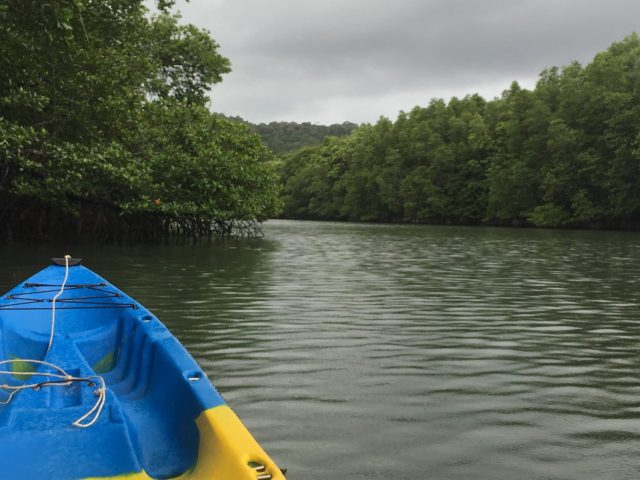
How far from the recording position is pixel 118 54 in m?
23.0

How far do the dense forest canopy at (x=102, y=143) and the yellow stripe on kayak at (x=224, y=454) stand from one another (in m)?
11.5

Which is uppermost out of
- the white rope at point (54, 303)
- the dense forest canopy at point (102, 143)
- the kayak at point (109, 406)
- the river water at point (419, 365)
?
the dense forest canopy at point (102, 143)

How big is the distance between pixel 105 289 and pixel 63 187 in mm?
13157

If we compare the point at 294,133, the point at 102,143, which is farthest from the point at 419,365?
the point at 294,133

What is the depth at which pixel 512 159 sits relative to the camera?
68.9 m

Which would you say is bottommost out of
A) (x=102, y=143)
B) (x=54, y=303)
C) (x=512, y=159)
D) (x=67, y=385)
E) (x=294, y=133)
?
(x=67, y=385)

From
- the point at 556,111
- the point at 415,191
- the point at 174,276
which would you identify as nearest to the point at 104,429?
the point at 174,276

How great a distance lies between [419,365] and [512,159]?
6580cm

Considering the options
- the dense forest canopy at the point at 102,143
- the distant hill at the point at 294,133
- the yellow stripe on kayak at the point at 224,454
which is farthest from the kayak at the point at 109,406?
the distant hill at the point at 294,133

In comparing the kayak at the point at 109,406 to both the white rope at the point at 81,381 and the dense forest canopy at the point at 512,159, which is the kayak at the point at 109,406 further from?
the dense forest canopy at the point at 512,159

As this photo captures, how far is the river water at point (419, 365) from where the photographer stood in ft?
15.1

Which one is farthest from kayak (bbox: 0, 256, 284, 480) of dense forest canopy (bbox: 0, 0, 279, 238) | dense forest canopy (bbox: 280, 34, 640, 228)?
dense forest canopy (bbox: 280, 34, 640, 228)

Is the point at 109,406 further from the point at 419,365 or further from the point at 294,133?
the point at 294,133

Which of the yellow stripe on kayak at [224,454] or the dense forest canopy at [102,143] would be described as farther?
the dense forest canopy at [102,143]
